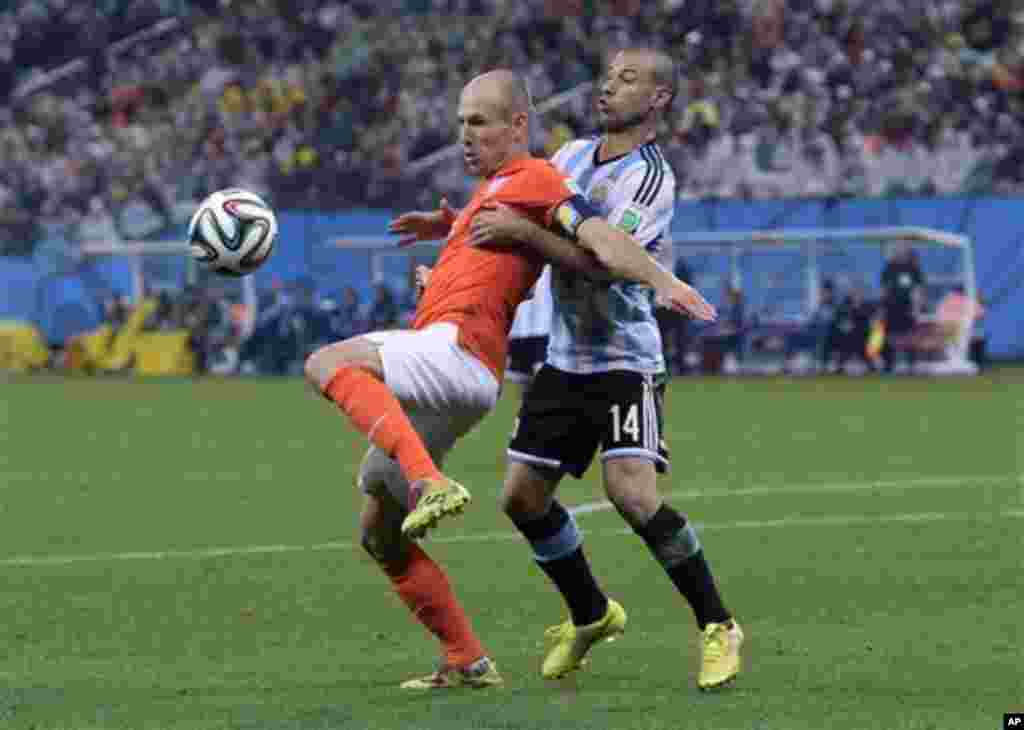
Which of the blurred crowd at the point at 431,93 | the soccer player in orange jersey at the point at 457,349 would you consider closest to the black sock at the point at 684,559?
the soccer player in orange jersey at the point at 457,349

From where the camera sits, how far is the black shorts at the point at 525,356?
16.8 meters

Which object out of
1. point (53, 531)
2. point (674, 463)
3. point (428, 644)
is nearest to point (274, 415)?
point (674, 463)

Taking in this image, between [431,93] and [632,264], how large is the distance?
30113 millimetres

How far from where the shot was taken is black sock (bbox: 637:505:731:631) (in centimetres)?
749

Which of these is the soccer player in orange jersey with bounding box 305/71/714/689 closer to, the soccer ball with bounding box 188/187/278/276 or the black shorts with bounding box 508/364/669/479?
the black shorts with bounding box 508/364/669/479

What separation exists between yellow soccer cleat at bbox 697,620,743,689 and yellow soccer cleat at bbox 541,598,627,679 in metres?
0.48

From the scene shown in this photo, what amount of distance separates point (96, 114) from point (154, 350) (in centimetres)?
579

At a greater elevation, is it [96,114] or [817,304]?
[96,114]

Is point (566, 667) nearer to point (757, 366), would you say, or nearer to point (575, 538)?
point (575, 538)

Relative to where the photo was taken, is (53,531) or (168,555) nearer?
(168,555)

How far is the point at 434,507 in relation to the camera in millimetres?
6516

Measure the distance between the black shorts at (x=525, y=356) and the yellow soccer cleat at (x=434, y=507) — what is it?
10.0 meters

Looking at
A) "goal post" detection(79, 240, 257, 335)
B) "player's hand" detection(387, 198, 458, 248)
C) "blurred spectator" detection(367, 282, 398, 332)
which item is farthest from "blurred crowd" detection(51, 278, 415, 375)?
"player's hand" detection(387, 198, 458, 248)

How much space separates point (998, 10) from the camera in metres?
35.9
